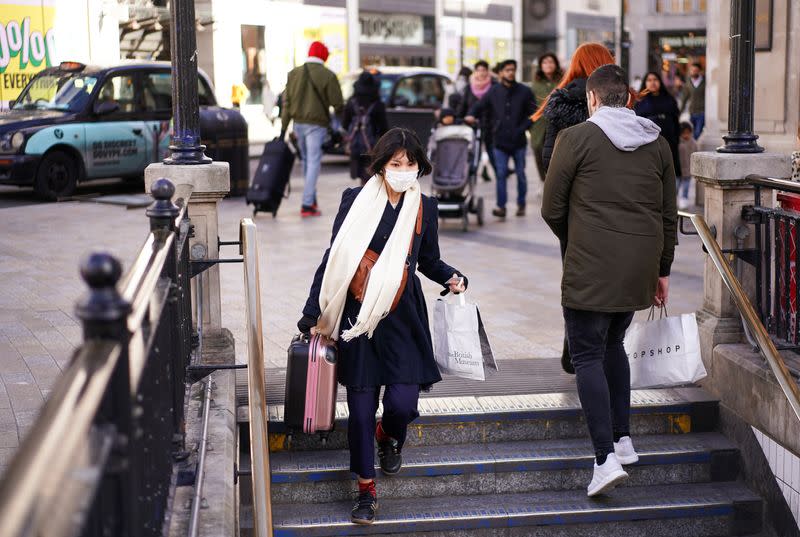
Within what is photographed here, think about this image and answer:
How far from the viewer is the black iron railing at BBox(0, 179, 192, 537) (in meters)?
1.77

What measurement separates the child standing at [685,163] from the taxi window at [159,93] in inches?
251

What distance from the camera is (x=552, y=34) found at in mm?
48281

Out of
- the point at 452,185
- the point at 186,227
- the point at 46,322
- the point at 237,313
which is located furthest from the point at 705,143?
the point at 186,227

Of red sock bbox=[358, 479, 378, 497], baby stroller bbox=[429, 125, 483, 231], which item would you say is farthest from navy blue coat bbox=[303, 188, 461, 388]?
baby stroller bbox=[429, 125, 483, 231]

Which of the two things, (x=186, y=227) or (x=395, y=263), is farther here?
(x=186, y=227)

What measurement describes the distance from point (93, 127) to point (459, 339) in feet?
36.6

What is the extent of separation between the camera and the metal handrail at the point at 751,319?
5.49 meters

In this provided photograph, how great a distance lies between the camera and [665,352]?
564cm

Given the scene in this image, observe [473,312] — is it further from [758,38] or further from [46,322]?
[758,38]

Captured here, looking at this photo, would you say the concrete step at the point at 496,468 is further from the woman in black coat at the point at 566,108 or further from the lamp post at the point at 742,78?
the lamp post at the point at 742,78

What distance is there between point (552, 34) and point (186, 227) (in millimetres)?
44478

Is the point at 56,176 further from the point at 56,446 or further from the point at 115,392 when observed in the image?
the point at 56,446

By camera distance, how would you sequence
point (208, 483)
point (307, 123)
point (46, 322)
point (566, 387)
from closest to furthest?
1. point (208, 483)
2. point (566, 387)
3. point (46, 322)
4. point (307, 123)

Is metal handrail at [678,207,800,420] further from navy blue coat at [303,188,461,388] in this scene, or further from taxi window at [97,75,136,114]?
taxi window at [97,75,136,114]
